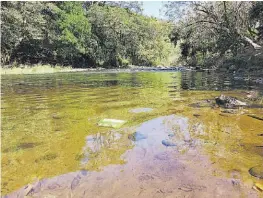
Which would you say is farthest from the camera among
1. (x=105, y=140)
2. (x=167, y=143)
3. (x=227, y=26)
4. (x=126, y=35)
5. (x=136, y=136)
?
(x=126, y=35)

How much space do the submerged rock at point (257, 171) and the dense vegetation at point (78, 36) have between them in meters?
28.8

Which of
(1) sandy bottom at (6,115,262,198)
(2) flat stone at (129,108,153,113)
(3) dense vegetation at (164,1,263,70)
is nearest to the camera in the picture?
(1) sandy bottom at (6,115,262,198)

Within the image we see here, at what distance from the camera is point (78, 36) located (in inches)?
1356

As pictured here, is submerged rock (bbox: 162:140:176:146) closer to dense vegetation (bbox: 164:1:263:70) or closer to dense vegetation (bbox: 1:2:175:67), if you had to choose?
dense vegetation (bbox: 164:1:263:70)

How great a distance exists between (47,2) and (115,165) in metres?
34.0

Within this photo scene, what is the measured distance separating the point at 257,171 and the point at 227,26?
59.6 feet

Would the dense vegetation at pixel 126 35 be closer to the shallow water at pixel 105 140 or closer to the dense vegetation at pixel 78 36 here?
the dense vegetation at pixel 78 36

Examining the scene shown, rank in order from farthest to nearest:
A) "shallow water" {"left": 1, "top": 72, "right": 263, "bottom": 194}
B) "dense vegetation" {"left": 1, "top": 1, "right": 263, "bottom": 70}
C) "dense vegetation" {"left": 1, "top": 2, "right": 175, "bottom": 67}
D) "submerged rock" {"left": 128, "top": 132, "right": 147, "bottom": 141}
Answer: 1. "dense vegetation" {"left": 1, "top": 2, "right": 175, "bottom": 67}
2. "dense vegetation" {"left": 1, "top": 1, "right": 263, "bottom": 70}
3. "submerged rock" {"left": 128, "top": 132, "right": 147, "bottom": 141}
4. "shallow water" {"left": 1, "top": 72, "right": 263, "bottom": 194}

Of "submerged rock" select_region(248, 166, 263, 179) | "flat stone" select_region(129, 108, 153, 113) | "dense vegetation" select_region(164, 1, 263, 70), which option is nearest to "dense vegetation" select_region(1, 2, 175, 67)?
"dense vegetation" select_region(164, 1, 263, 70)

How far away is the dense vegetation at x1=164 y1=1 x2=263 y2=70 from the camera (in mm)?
17453

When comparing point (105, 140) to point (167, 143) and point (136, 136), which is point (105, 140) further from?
point (167, 143)

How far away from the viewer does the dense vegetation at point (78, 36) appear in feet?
98.2

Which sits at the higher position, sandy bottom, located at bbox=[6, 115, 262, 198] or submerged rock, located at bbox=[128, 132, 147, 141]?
submerged rock, located at bbox=[128, 132, 147, 141]

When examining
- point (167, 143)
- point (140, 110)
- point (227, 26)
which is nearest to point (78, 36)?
point (227, 26)
